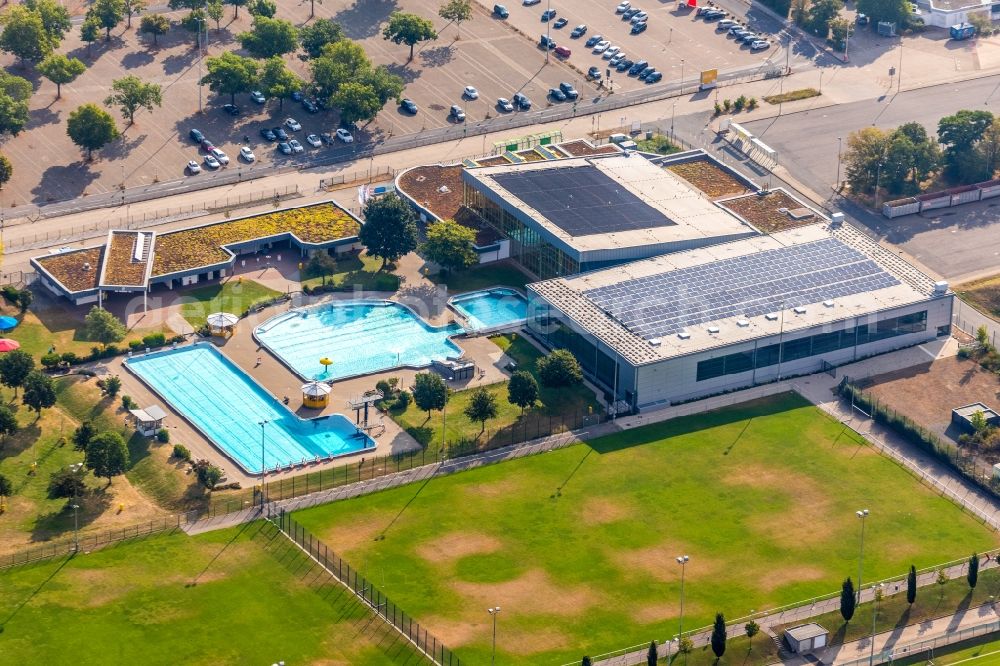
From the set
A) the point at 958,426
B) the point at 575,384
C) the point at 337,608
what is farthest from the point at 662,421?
the point at 337,608

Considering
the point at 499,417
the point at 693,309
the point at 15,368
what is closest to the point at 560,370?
the point at 499,417

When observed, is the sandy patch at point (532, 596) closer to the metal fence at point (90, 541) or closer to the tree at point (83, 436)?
the metal fence at point (90, 541)

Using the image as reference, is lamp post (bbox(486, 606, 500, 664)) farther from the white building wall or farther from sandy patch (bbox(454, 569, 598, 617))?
the white building wall

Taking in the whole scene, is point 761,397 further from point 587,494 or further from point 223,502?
point 223,502

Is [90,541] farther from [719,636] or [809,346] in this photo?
[809,346]

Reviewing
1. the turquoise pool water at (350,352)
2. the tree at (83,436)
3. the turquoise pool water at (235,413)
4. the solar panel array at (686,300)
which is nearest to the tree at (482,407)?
the turquoise pool water at (235,413)

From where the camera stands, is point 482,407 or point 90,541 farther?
point 482,407
